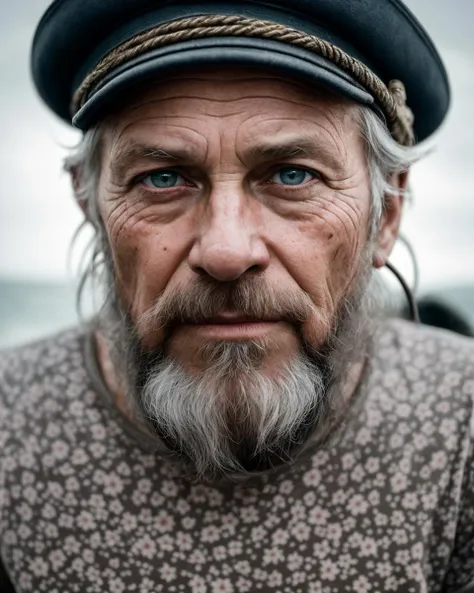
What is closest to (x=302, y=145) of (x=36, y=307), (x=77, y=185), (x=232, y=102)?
(x=232, y=102)

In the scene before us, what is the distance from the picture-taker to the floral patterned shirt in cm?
168

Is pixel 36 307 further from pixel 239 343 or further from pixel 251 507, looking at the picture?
pixel 239 343

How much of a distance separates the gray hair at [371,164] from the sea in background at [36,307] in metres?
2.58

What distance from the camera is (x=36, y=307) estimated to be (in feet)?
Result: 15.8

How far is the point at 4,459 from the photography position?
1831mm

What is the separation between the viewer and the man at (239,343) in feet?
4.73

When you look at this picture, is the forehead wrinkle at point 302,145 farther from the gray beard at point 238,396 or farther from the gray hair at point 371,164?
the gray beard at point 238,396

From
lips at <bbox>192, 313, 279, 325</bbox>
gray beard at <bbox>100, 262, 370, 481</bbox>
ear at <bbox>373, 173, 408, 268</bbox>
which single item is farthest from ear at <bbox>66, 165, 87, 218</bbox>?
ear at <bbox>373, 173, 408, 268</bbox>

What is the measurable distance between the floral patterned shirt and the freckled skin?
1.38 ft

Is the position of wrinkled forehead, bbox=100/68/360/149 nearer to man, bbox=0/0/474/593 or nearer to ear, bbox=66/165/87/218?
man, bbox=0/0/474/593

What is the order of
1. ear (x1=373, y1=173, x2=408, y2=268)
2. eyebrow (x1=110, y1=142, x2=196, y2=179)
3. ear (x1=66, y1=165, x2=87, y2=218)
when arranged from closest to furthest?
eyebrow (x1=110, y1=142, x2=196, y2=179) < ear (x1=373, y1=173, x2=408, y2=268) < ear (x1=66, y1=165, x2=87, y2=218)

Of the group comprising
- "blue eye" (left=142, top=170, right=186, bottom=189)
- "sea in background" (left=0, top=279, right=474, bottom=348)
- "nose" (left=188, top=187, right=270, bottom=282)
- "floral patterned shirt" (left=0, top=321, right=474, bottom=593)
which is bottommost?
"floral patterned shirt" (left=0, top=321, right=474, bottom=593)

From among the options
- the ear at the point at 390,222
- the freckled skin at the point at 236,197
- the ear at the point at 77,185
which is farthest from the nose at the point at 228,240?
the ear at the point at 77,185

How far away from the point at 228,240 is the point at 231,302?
6.2 inches
